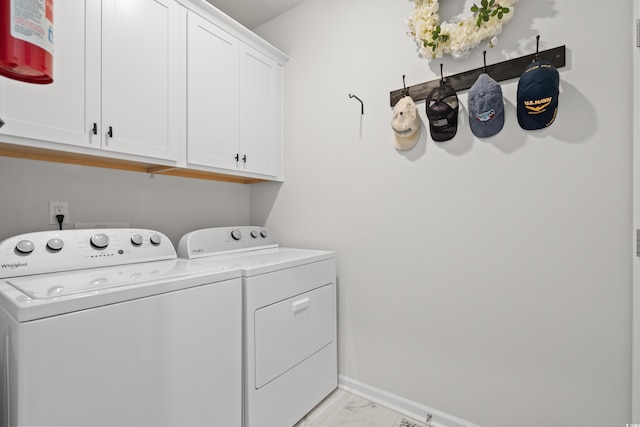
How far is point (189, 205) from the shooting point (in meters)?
2.13

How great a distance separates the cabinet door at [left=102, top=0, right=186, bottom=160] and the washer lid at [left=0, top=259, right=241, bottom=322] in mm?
585

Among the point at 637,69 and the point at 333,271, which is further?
the point at 333,271

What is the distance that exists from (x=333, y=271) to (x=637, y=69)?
5.52 ft

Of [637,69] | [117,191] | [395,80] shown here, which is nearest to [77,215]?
[117,191]

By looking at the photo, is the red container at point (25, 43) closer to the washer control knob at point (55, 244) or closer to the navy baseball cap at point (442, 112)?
the washer control knob at point (55, 244)

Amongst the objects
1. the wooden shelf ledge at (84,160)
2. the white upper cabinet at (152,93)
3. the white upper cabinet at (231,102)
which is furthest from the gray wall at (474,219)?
the wooden shelf ledge at (84,160)

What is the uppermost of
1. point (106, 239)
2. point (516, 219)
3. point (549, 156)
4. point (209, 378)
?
point (549, 156)

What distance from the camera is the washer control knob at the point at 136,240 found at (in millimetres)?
1571

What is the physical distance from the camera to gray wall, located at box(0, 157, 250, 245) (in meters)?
1.44

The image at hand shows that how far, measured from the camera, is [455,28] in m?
1.59

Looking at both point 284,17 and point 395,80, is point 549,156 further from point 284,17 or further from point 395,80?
point 284,17

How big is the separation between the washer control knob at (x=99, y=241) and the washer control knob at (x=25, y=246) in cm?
20

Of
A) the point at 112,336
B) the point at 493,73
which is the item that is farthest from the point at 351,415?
the point at 493,73

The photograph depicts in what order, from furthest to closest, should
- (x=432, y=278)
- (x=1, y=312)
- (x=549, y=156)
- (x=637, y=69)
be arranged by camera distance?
(x=432, y=278)
(x=549, y=156)
(x=637, y=69)
(x=1, y=312)
